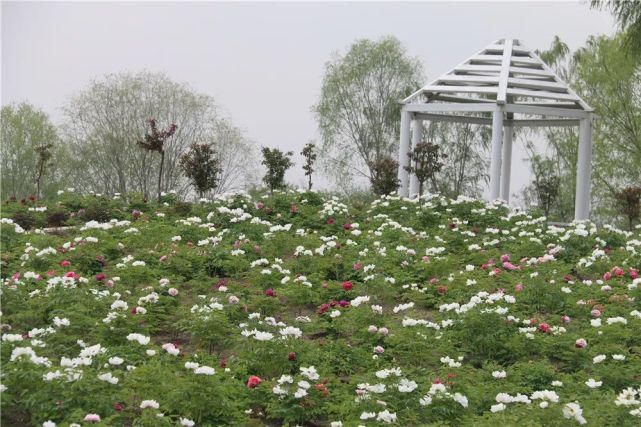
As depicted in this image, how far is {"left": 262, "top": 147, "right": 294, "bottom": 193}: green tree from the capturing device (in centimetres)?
1711

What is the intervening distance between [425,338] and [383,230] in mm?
4279

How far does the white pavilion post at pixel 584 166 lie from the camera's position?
17.1 metres

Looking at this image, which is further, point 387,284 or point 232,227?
point 232,227

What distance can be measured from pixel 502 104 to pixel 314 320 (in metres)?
8.99

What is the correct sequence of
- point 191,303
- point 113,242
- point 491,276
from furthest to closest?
point 113,242 → point 491,276 → point 191,303

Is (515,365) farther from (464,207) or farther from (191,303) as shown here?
(464,207)

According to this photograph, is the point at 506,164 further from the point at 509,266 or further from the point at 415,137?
the point at 509,266

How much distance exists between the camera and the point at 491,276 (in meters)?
9.04

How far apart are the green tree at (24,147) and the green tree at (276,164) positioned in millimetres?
15122

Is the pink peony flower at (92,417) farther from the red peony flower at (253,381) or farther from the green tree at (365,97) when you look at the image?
the green tree at (365,97)

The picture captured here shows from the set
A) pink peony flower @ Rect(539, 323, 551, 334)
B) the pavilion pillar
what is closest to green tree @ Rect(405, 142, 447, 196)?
the pavilion pillar

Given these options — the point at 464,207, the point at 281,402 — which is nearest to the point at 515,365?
the point at 281,402

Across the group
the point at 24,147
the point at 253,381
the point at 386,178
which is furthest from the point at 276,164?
the point at 24,147

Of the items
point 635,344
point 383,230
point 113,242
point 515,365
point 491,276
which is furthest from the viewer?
point 383,230
